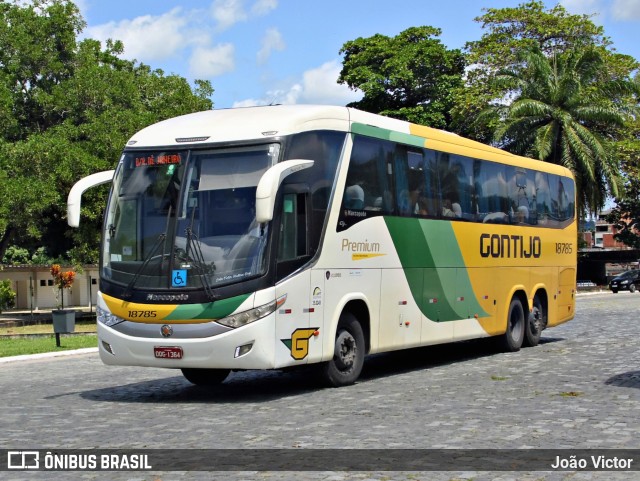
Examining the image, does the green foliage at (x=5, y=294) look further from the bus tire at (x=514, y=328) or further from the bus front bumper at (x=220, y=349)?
the bus front bumper at (x=220, y=349)

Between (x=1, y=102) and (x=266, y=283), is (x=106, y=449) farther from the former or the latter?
(x=1, y=102)

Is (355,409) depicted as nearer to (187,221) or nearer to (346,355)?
(346,355)

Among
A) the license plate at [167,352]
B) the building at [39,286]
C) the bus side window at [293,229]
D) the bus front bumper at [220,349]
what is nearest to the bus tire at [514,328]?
the bus side window at [293,229]

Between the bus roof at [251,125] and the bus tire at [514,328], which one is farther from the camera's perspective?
the bus tire at [514,328]

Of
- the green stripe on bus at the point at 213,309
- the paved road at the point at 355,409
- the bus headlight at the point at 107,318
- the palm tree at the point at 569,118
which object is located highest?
the palm tree at the point at 569,118

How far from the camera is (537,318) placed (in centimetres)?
2105

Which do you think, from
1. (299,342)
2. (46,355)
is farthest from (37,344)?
(299,342)

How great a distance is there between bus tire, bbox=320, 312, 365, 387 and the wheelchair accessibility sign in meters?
2.39

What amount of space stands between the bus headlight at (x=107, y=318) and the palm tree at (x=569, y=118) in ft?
122

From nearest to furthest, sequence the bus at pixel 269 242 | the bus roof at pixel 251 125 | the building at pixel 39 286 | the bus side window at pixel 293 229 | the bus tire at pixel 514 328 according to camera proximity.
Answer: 1. the bus at pixel 269 242
2. the bus side window at pixel 293 229
3. the bus roof at pixel 251 125
4. the bus tire at pixel 514 328
5. the building at pixel 39 286

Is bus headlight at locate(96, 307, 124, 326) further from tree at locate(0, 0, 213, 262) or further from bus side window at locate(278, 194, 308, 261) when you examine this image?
tree at locate(0, 0, 213, 262)

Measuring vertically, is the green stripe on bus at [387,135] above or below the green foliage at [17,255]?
above

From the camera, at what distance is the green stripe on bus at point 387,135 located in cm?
1444

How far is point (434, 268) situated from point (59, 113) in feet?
107
